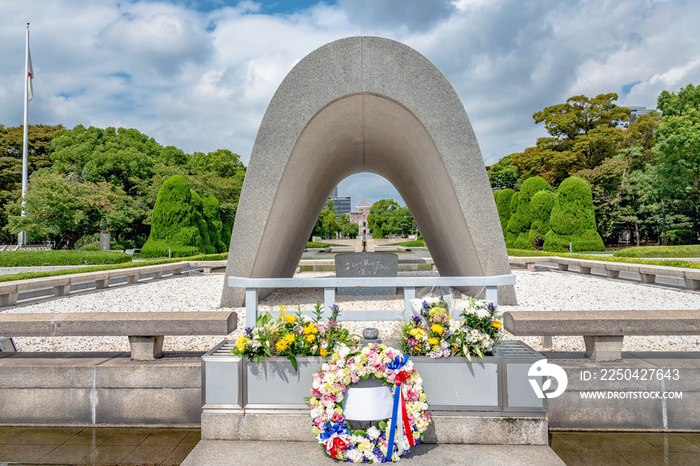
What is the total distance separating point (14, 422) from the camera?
361 cm

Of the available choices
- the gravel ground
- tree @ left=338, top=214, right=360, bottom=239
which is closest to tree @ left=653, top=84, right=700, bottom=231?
the gravel ground

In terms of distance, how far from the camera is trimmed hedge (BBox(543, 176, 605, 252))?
74.9 feet

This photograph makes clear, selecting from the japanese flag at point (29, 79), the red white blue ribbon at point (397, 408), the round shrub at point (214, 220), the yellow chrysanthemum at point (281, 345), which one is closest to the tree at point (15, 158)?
the japanese flag at point (29, 79)

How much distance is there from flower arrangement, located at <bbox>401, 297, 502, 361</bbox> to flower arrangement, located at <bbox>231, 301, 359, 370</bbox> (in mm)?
453

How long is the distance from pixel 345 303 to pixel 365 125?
3646mm

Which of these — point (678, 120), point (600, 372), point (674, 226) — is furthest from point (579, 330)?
point (674, 226)

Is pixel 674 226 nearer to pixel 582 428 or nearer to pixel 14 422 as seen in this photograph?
pixel 582 428

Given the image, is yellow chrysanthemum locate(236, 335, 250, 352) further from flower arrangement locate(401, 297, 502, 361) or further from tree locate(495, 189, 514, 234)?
tree locate(495, 189, 514, 234)

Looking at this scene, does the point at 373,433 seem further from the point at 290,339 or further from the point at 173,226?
the point at 173,226

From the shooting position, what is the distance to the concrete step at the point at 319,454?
2.82 meters

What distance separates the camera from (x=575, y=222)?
22875 mm

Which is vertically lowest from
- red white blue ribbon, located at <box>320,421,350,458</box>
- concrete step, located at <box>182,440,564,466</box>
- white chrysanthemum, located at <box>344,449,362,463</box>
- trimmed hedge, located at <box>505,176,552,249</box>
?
concrete step, located at <box>182,440,564,466</box>

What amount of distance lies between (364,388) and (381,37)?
17.2 ft

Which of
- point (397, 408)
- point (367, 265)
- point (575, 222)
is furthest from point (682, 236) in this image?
point (397, 408)
